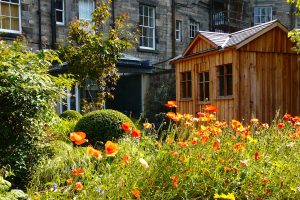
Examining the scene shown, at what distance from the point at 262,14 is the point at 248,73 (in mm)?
19008

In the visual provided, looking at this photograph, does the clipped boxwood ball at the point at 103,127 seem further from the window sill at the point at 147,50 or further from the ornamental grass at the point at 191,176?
the window sill at the point at 147,50

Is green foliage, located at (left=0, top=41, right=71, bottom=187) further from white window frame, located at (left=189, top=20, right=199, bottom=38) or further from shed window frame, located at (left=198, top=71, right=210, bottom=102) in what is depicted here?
white window frame, located at (left=189, top=20, right=199, bottom=38)

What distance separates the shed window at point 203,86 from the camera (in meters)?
11.2

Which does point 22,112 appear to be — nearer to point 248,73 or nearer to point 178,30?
point 248,73

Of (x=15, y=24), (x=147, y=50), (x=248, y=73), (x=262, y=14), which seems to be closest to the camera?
(x=248, y=73)

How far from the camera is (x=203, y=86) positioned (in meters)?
11.3

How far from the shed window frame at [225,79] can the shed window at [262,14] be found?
17927mm

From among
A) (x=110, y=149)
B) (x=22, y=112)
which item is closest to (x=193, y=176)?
(x=110, y=149)

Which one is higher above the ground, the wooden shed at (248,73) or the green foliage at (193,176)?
the wooden shed at (248,73)

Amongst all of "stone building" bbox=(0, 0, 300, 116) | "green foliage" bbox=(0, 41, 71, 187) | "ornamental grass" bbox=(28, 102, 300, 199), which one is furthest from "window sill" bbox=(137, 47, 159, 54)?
"ornamental grass" bbox=(28, 102, 300, 199)

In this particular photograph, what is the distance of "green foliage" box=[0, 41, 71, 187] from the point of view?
4699mm

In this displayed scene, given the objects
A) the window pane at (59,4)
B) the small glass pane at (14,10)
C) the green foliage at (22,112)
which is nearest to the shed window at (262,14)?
the window pane at (59,4)

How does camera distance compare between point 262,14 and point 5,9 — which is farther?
point 262,14

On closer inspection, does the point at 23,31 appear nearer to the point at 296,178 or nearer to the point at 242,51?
the point at 242,51
